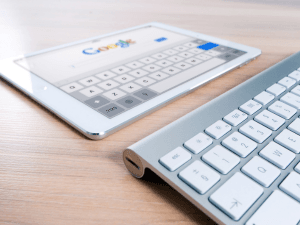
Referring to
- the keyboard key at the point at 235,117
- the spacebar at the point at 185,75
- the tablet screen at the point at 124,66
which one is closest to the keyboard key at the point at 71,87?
the tablet screen at the point at 124,66

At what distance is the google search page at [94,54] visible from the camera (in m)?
0.38

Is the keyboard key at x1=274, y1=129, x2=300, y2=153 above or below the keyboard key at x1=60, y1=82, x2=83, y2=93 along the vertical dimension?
above

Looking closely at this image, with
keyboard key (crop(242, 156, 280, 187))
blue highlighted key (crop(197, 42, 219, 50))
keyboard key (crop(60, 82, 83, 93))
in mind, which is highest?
blue highlighted key (crop(197, 42, 219, 50))

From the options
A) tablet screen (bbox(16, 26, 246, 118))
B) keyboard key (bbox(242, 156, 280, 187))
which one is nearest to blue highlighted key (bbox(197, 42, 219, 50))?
tablet screen (bbox(16, 26, 246, 118))

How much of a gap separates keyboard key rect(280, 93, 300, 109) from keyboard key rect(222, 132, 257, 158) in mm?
100

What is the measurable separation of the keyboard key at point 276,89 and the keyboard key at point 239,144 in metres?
0.11

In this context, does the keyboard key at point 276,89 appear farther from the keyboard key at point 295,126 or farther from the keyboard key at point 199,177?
the keyboard key at point 199,177

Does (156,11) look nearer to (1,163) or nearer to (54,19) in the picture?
(54,19)

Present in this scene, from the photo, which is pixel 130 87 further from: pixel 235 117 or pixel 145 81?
pixel 235 117

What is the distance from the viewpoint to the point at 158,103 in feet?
1.02

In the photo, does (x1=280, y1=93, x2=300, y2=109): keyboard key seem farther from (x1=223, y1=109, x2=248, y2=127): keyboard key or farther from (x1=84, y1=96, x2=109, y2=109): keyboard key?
(x1=84, y1=96, x2=109, y2=109): keyboard key

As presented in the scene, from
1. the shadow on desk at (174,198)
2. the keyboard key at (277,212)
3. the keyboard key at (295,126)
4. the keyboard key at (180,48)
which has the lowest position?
the shadow on desk at (174,198)

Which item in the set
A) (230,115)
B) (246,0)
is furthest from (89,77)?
(246,0)

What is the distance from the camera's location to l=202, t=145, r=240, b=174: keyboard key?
0.20 meters
